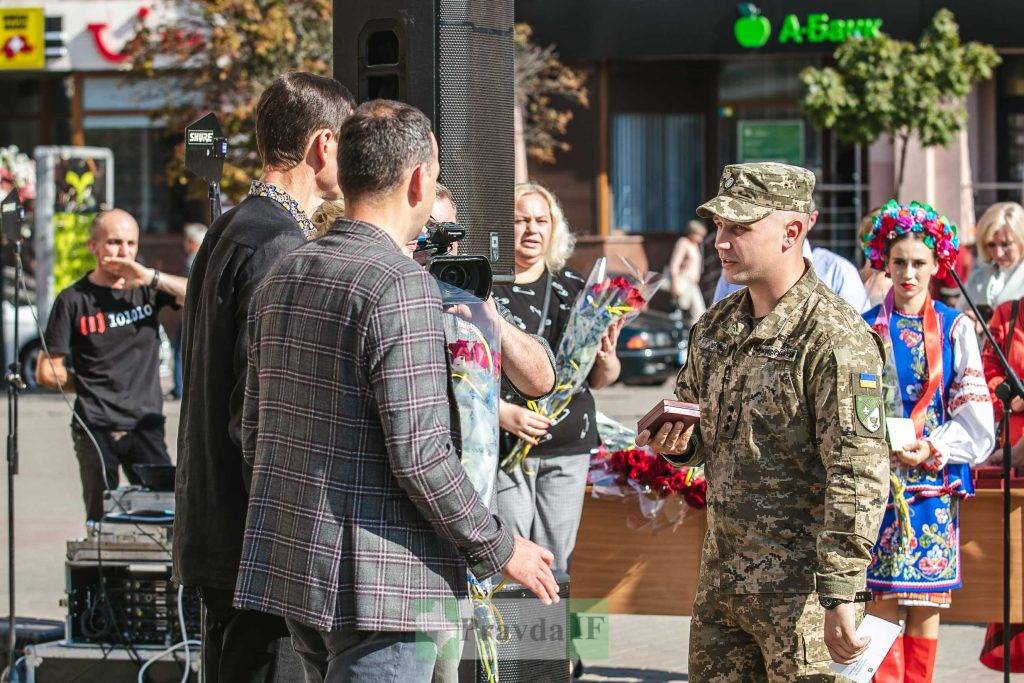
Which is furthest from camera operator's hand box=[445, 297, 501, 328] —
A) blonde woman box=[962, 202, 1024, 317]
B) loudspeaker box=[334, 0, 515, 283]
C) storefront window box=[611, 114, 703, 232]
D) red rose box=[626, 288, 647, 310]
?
storefront window box=[611, 114, 703, 232]

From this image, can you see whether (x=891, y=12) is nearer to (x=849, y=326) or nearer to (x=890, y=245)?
(x=890, y=245)

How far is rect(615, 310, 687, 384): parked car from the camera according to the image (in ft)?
57.6

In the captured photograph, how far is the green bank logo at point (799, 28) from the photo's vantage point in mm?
21938

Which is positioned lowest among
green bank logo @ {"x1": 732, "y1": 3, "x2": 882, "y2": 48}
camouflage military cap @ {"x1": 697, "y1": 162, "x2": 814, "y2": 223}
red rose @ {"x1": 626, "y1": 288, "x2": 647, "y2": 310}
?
red rose @ {"x1": 626, "y1": 288, "x2": 647, "y2": 310}

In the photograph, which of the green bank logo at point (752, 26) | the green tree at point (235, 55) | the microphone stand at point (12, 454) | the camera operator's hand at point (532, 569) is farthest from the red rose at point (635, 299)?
the green bank logo at point (752, 26)

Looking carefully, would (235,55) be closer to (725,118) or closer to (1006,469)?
(725,118)

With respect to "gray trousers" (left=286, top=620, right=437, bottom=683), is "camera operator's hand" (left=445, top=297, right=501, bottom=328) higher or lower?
higher

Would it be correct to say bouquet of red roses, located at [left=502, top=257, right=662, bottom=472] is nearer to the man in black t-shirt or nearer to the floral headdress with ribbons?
the floral headdress with ribbons

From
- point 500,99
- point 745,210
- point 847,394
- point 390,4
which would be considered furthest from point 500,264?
point 847,394

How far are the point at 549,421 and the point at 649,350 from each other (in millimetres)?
12421

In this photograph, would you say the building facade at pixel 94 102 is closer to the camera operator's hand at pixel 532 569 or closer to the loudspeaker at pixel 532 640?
the loudspeaker at pixel 532 640

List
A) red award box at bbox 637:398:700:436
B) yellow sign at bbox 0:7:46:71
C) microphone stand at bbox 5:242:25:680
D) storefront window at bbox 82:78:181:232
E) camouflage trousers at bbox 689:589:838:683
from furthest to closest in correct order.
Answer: storefront window at bbox 82:78:181:232
yellow sign at bbox 0:7:46:71
microphone stand at bbox 5:242:25:680
red award box at bbox 637:398:700:436
camouflage trousers at bbox 689:589:838:683

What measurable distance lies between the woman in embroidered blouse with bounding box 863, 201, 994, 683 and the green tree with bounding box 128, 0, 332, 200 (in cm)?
1340

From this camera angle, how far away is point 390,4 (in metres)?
4.92
